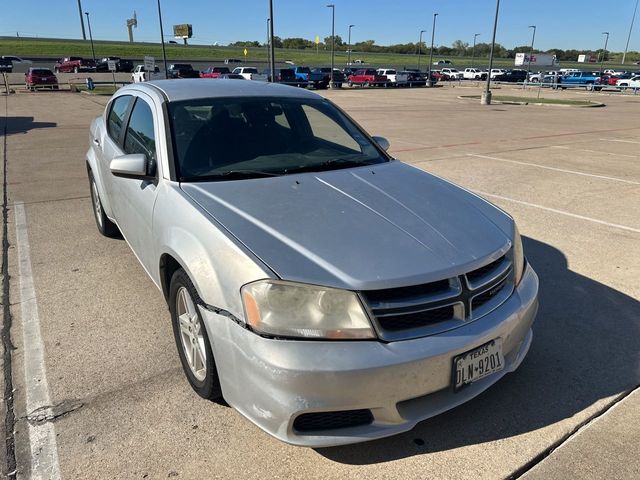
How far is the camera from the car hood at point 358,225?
2105mm

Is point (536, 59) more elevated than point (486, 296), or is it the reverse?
point (536, 59)

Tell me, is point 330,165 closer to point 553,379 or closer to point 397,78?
point 553,379

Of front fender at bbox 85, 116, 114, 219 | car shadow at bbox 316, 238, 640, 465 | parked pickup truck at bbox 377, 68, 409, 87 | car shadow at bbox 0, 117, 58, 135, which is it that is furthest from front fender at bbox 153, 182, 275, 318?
parked pickup truck at bbox 377, 68, 409, 87

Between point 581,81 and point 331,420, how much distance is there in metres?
54.8

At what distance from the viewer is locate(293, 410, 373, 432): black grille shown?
80.4 inches

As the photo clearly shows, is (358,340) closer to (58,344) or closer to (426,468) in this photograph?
(426,468)

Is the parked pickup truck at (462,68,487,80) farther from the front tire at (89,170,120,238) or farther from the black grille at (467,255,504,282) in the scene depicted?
the black grille at (467,255,504,282)

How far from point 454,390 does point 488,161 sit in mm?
8056

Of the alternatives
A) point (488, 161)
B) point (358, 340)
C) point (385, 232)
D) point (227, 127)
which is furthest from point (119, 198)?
point (488, 161)

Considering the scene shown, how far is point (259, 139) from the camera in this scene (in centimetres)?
337

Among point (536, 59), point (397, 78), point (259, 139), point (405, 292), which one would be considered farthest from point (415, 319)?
point (536, 59)

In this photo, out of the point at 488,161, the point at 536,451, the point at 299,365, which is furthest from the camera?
the point at 488,161

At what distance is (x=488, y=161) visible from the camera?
9.45 metres

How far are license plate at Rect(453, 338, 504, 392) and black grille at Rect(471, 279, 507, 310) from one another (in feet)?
0.58
